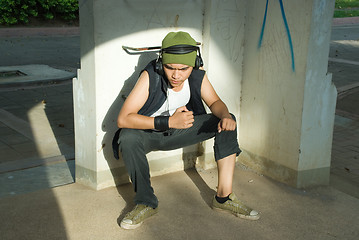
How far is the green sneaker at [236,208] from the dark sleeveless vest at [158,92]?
755mm

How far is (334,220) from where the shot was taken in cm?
360

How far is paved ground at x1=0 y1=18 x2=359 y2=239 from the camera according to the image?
11.0 feet

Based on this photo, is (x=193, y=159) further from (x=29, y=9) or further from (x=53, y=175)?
(x=29, y=9)

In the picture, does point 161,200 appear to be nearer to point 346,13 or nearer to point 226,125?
point 226,125

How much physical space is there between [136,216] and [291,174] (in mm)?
1538

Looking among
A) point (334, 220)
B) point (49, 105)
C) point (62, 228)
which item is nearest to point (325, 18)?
point (334, 220)

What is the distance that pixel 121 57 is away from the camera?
3838mm

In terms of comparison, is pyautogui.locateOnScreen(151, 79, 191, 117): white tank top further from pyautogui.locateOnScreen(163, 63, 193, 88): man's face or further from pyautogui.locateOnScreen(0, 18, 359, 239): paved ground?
pyautogui.locateOnScreen(0, 18, 359, 239): paved ground

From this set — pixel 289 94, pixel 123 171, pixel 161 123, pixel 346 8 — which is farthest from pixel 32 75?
pixel 346 8

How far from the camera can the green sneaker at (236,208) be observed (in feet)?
11.7

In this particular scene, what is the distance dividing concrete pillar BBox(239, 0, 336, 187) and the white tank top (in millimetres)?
991

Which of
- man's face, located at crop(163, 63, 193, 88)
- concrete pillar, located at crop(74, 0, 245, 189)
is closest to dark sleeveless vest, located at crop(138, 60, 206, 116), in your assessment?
man's face, located at crop(163, 63, 193, 88)

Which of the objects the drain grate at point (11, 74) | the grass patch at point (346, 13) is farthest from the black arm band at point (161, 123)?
the grass patch at point (346, 13)

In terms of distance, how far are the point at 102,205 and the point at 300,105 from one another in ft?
6.10
